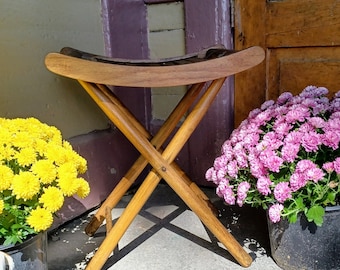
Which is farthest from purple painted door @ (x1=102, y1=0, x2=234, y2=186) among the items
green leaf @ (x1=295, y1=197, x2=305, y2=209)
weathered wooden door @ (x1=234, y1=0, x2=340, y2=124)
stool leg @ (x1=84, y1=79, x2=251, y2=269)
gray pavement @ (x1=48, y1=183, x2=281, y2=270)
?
green leaf @ (x1=295, y1=197, x2=305, y2=209)

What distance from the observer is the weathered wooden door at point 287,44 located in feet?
4.18

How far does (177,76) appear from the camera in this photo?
0.92 m

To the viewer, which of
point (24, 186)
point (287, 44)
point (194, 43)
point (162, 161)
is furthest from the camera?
point (194, 43)

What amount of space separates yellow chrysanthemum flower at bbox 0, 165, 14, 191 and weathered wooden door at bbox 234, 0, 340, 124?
934mm

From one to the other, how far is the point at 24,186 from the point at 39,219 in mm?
68

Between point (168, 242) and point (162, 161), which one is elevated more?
point (162, 161)

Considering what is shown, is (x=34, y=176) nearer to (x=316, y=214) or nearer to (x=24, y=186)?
(x=24, y=186)

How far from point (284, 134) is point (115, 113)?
A: 41cm

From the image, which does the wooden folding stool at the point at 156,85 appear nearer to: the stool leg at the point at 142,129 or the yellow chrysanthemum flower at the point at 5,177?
the stool leg at the point at 142,129

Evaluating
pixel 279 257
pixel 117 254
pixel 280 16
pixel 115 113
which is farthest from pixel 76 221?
pixel 280 16

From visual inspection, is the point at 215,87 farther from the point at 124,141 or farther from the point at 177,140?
the point at 124,141

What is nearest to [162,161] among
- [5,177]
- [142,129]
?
[142,129]

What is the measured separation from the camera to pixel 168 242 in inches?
A: 47.5

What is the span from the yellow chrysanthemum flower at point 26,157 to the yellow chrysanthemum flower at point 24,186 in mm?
33
